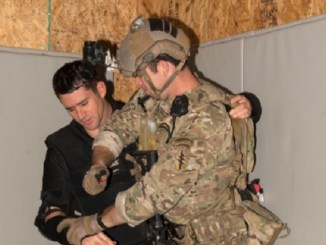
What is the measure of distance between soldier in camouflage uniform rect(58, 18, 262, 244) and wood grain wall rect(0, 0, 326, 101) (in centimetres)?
88

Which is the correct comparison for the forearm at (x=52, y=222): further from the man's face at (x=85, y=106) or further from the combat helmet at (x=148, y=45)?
the combat helmet at (x=148, y=45)

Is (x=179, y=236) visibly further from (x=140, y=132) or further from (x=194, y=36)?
(x=194, y=36)

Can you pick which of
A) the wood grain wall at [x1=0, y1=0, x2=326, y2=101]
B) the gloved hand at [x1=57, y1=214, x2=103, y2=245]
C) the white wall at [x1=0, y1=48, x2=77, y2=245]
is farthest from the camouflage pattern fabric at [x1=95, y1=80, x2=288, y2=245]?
the wood grain wall at [x1=0, y1=0, x2=326, y2=101]

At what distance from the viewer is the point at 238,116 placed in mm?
1882

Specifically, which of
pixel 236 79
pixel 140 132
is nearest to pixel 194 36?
pixel 236 79

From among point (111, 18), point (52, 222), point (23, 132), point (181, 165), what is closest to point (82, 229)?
point (52, 222)

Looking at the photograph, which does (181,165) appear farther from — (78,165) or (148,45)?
(78,165)

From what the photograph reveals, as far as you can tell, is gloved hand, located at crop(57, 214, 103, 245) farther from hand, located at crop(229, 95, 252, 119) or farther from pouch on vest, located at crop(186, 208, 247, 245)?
hand, located at crop(229, 95, 252, 119)

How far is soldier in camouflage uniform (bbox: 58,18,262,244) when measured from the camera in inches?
67.0

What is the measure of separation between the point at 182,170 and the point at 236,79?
95 cm

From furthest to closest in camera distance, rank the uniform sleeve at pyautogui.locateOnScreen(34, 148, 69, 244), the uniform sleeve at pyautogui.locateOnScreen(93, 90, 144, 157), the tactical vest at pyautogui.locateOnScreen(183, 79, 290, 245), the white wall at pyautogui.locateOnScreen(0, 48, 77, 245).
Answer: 1. the white wall at pyautogui.locateOnScreen(0, 48, 77, 245)
2. the uniform sleeve at pyautogui.locateOnScreen(34, 148, 69, 244)
3. the uniform sleeve at pyautogui.locateOnScreen(93, 90, 144, 157)
4. the tactical vest at pyautogui.locateOnScreen(183, 79, 290, 245)

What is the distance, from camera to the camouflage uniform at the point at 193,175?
1690 mm

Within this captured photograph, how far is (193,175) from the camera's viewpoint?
5.56ft

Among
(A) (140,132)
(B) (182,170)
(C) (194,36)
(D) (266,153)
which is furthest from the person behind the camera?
(C) (194,36)
